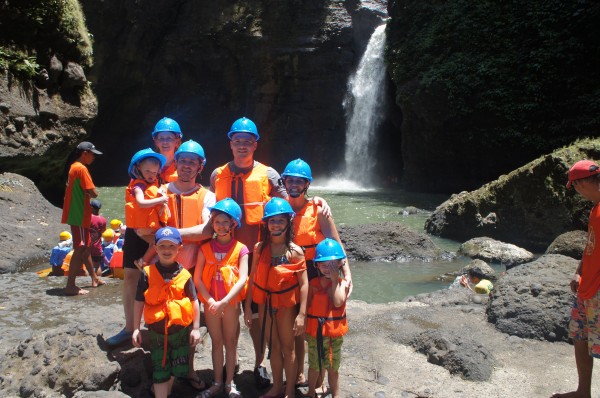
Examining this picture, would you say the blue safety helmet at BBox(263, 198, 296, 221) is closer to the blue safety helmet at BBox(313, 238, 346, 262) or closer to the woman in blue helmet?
the blue safety helmet at BBox(313, 238, 346, 262)

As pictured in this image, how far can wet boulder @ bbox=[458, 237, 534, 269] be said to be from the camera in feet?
31.3

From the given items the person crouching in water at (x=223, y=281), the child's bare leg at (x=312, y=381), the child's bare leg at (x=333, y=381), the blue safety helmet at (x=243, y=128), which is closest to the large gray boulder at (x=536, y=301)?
the child's bare leg at (x=333, y=381)

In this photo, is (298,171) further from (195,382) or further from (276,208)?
(195,382)

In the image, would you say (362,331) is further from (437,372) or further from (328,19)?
(328,19)

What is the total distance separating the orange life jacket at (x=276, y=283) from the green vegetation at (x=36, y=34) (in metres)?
11.5

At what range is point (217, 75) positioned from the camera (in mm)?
28953

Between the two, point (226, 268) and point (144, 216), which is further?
point (144, 216)

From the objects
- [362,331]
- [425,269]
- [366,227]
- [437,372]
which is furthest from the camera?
[366,227]

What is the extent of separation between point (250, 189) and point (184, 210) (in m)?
0.50

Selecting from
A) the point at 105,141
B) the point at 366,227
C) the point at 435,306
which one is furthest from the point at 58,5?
the point at 105,141

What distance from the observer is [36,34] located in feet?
44.5

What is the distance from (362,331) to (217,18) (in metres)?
25.4

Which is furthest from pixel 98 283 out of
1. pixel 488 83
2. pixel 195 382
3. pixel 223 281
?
pixel 488 83

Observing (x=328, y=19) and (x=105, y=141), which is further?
(x=105, y=141)
